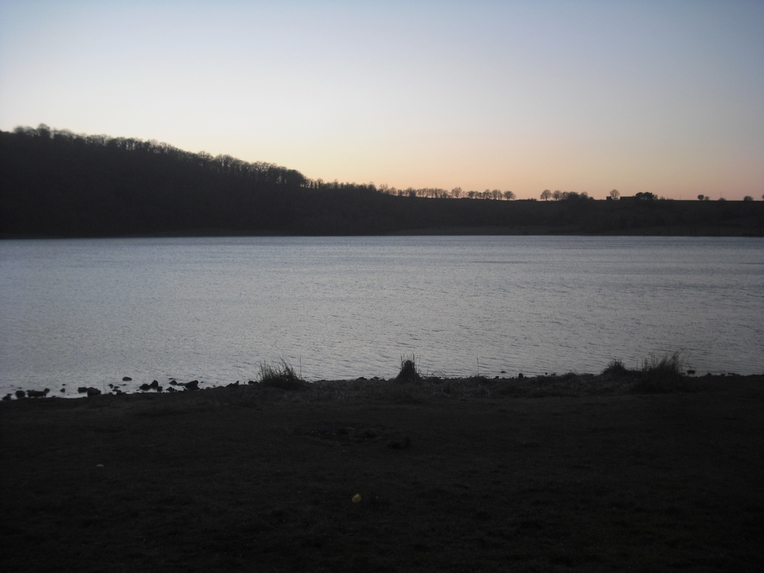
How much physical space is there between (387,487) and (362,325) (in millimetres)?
18431

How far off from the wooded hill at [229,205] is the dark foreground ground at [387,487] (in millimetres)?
113167

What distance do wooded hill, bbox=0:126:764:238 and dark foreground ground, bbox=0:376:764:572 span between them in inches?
4455

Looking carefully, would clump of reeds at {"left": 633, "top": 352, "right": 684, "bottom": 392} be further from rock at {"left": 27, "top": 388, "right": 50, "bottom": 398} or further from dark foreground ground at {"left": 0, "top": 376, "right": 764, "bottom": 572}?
rock at {"left": 27, "top": 388, "right": 50, "bottom": 398}

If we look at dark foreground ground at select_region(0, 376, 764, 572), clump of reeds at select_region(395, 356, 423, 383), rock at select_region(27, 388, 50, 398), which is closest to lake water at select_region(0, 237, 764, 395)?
rock at select_region(27, 388, 50, 398)

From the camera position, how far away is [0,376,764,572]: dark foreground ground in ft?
15.4

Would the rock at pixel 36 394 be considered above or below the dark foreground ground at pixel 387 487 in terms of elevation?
below

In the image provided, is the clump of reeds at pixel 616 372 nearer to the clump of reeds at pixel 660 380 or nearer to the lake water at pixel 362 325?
the clump of reeds at pixel 660 380

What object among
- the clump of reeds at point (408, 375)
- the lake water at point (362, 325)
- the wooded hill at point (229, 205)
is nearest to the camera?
the clump of reeds at point (408, 375)

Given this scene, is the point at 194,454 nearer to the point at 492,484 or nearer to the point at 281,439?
the point at 281,439

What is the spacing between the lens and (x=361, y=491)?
6023 millimetres

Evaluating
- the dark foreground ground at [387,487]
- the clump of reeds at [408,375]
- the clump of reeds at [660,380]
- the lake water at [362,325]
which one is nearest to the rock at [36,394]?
the lake water at [362,325]

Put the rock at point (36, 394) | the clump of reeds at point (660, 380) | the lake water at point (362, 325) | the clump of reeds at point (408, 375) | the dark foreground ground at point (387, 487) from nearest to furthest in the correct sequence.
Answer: the dark foreground ground at point (387, 487) < the clump of reeds at point (660, 380) < the rock at point (36, 394) < the clump of reeds at point (408, 375) < the lake water at point (362, 325)

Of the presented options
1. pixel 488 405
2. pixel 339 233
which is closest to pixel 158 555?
pixel 488 405

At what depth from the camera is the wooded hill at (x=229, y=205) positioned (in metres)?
114
